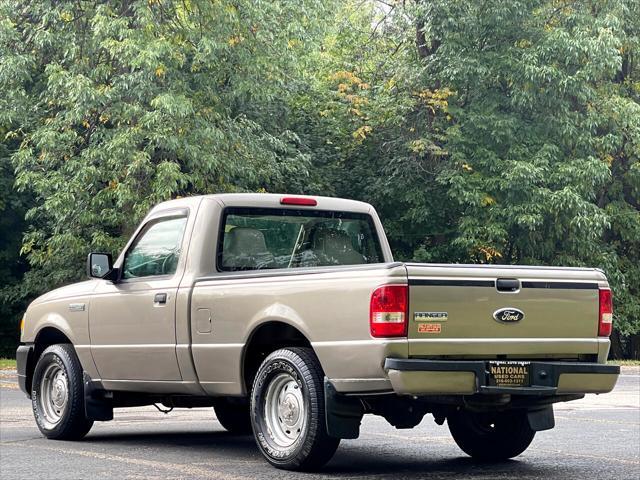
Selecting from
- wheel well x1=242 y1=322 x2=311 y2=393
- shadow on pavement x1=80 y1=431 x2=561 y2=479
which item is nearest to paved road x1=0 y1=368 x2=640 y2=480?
shadow on pavement x1=80 y1=431 x2=561 y2=479

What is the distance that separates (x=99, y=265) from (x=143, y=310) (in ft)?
2.17

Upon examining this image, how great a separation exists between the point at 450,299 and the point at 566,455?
257 centimetres

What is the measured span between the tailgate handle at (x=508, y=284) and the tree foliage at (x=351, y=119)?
1679 cm

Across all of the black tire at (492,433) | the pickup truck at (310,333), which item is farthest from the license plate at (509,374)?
the black tire at (492,433)

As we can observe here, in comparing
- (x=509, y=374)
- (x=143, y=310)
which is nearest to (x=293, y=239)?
(x=143, y=310)

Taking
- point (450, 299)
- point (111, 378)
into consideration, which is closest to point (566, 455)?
point (450, 299)

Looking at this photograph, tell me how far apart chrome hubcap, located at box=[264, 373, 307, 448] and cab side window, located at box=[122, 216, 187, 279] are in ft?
5.21

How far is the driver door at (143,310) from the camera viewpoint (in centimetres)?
1010

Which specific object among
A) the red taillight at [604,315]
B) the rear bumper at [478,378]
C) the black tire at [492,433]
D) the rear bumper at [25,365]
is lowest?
the black tire at [492,433]

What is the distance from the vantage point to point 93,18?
25.8 m

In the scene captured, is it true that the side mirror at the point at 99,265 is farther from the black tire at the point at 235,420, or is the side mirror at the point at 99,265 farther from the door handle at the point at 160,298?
the black tire at the point at 235,420

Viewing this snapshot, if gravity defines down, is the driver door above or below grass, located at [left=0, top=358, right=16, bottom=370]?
above

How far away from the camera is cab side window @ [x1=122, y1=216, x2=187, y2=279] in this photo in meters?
10.4

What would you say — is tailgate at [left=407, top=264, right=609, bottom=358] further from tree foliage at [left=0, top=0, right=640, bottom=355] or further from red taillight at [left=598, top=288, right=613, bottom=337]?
tree foliage at [left=0, top=0, right=640, bottom=355]
